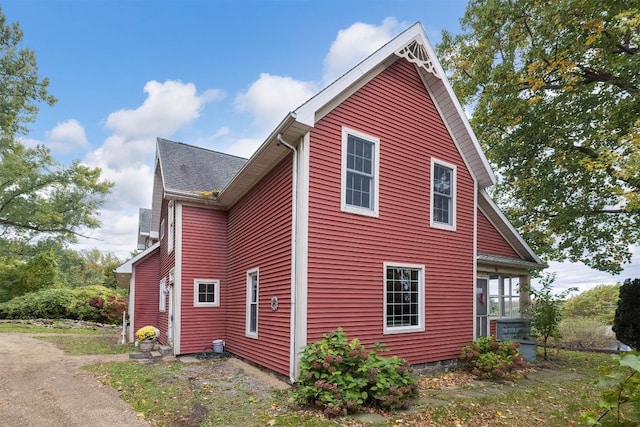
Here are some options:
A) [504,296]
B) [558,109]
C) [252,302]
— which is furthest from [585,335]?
[252,302]

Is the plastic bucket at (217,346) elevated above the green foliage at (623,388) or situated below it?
below

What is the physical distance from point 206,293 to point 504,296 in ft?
31.8

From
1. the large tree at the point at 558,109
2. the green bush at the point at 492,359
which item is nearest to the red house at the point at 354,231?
the green bush at the point at 492,359

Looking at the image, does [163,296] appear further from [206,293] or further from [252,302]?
[252,302]

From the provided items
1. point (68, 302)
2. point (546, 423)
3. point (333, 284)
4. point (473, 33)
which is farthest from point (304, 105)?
point (68, 302)

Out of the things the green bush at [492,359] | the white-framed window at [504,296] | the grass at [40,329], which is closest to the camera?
the green bush at [492,359]

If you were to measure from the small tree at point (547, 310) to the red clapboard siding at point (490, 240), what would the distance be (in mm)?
1601

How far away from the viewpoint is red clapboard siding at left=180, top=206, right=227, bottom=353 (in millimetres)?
11219

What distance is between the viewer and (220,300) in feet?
38.8

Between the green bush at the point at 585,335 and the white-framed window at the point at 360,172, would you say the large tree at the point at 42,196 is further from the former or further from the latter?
the green bush at the point at 585,335

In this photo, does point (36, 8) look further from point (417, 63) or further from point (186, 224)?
point (417, 63)

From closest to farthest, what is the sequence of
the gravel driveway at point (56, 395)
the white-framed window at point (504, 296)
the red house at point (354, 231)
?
the gravel driveway at point (56, 395) → the red house at point (354, 231) → the white-framed window at point (504, 296)

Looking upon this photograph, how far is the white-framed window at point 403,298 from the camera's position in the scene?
8.70 meters

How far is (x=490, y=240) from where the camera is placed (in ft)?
41.3
